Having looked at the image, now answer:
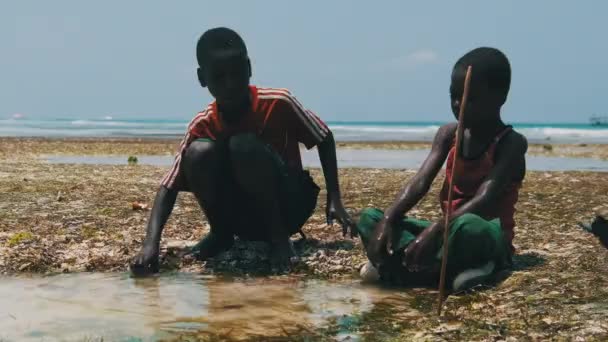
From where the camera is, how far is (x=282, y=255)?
4.89 m

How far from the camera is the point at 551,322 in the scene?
3.35m

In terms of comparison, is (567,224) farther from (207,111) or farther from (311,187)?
(207,111)

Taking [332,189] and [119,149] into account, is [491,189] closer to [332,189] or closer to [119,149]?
[332,189]

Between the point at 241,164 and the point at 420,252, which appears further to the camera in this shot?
the point at 241,164

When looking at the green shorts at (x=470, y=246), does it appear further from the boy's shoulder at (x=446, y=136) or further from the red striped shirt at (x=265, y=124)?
the red striped shirt at (x=265, y=124)

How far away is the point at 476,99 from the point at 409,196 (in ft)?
2.39

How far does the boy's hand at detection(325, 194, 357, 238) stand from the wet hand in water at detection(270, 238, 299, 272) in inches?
14.6

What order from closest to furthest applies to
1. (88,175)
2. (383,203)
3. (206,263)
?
1. (206,263)
2. (383,203)
3. (88,175)

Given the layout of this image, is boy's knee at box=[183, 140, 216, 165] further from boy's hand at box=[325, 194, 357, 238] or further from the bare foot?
boy's hand at box=[325, 194, 357, 238]

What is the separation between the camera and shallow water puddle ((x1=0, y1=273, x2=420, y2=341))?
3395mm

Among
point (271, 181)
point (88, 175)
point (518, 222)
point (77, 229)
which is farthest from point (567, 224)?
point (88, 175)

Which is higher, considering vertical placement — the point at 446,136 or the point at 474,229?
the point at 446,136

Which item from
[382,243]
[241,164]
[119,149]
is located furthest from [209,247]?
[119,149]

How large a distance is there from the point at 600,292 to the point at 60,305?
2982 mm
